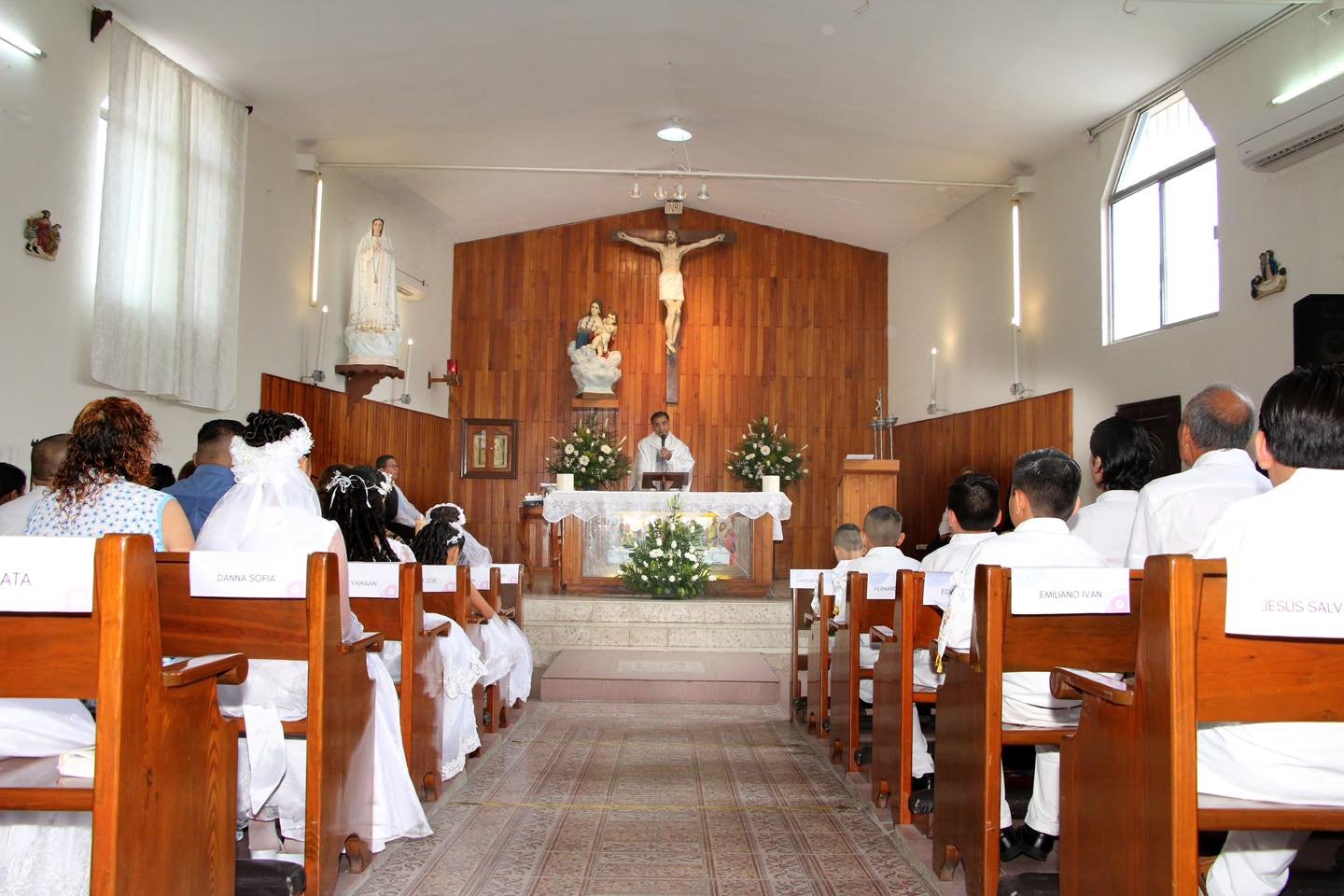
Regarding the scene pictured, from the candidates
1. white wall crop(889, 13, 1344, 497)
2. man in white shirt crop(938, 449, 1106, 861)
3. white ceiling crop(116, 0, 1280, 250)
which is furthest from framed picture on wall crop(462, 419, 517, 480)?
man in white shirt crop(938, 449, 1106, 861)

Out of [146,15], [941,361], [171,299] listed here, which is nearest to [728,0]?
[146,15]

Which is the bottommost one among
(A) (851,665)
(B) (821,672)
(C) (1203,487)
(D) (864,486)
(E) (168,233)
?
(B) (821,672)

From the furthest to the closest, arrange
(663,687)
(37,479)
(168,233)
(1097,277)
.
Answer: (1097,277) → (168,233) → (663,687) → (37,479)

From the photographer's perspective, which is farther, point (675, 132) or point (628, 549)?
point (675, 132)

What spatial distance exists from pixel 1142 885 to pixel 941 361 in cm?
953

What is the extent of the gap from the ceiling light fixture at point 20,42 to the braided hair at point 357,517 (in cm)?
295

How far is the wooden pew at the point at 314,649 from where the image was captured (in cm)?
241

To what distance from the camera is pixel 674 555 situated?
8438mm

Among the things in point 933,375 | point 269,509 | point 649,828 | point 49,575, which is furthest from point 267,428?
point 933,375

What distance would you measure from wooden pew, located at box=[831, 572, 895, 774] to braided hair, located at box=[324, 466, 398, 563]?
5.86ft

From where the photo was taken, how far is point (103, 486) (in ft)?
8.70

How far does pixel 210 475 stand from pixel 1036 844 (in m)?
3.21

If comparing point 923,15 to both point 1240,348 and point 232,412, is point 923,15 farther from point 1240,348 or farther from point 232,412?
point 232,412

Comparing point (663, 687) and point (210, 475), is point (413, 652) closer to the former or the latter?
point (210, 475)
